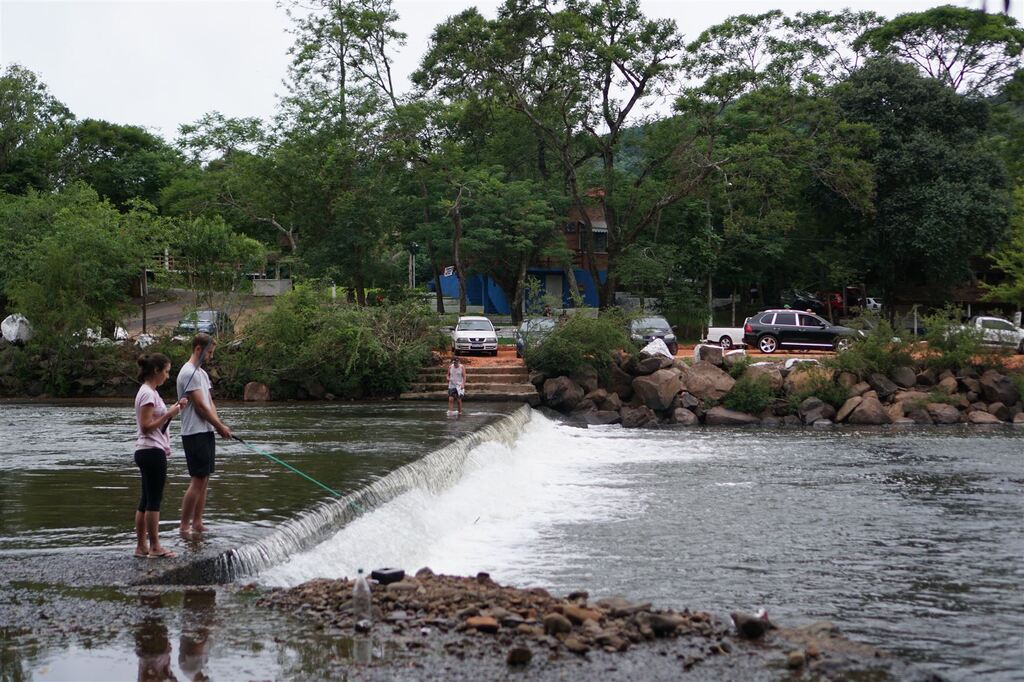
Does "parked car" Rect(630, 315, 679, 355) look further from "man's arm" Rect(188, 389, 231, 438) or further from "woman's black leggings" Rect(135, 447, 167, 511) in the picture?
"woman's black leggings" Rect(135, 447, 167, 511)

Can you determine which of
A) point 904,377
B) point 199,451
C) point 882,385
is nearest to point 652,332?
point 882,385

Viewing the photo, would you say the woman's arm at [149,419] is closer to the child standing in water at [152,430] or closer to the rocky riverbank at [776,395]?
the child standing in water at [152,430]

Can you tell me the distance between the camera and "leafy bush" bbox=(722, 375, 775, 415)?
1266 inches

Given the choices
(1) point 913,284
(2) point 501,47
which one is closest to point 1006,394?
(1) point 913,284

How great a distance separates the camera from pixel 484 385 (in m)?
→ 32.2

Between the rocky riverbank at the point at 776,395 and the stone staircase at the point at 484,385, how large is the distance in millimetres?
601

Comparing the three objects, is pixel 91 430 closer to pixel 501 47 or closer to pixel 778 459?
pixel 778 459

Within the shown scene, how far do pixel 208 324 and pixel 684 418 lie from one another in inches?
615

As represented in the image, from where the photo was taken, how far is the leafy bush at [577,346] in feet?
107

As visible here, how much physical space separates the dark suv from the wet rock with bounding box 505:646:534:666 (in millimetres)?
31112

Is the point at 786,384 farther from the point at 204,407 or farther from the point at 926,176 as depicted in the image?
the point at 204,407

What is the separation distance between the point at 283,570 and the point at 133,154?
5628cm

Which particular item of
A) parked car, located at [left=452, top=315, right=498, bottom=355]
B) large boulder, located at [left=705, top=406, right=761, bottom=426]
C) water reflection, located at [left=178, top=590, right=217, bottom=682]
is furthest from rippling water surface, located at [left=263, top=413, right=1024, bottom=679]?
parked car, located at [left=452, top=315, right=498, bottom=355]

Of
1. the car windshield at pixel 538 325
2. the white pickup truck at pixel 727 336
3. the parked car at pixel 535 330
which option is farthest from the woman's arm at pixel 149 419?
the white pickup truck at pixel 727 336
